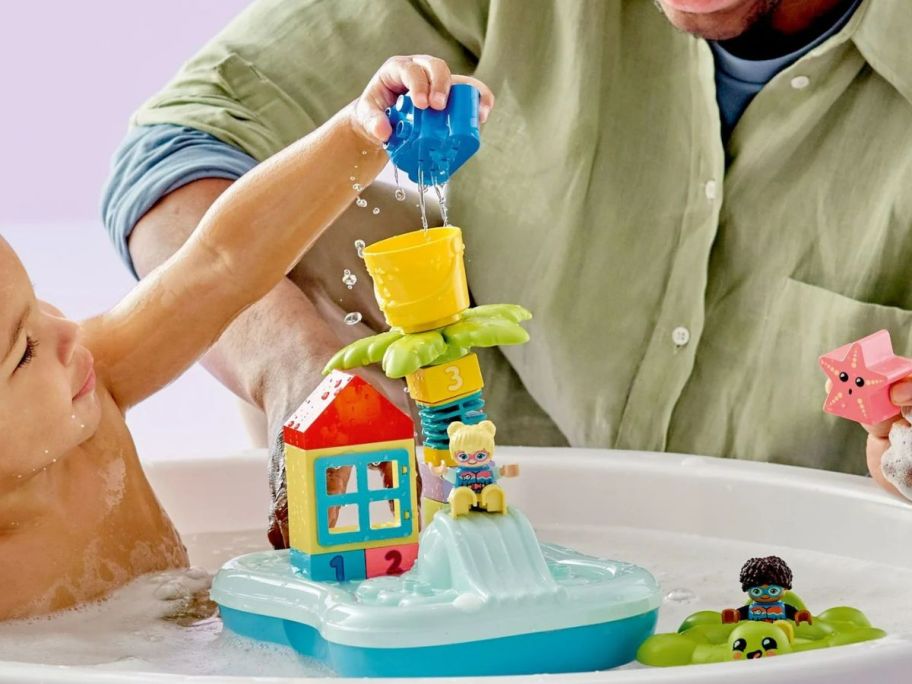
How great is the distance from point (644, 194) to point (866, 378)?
507 mm

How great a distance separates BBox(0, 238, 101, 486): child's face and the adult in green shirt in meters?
0.29

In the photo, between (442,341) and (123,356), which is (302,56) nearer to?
(123,356)

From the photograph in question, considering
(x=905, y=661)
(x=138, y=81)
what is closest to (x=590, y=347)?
(x=905, y=661)

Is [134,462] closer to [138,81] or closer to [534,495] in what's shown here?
[534,495]

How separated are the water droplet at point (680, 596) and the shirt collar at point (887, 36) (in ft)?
1.76

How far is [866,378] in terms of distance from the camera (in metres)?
0.97

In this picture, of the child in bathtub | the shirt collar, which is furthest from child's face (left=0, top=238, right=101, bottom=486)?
the shirt collar

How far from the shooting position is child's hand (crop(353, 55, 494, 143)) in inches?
33.6

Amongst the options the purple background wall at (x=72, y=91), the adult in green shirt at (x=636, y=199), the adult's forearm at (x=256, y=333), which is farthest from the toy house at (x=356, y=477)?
Result: the purple background wall at (x=72, y=91)

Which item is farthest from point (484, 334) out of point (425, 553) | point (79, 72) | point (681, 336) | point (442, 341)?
point (79, 72)

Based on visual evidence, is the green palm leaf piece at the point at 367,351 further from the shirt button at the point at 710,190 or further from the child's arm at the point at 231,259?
the shirt button at the point at 710,190

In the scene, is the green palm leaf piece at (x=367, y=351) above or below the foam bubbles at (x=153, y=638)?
above

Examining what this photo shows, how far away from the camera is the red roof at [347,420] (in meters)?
0.83

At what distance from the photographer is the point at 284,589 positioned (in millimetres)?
828
